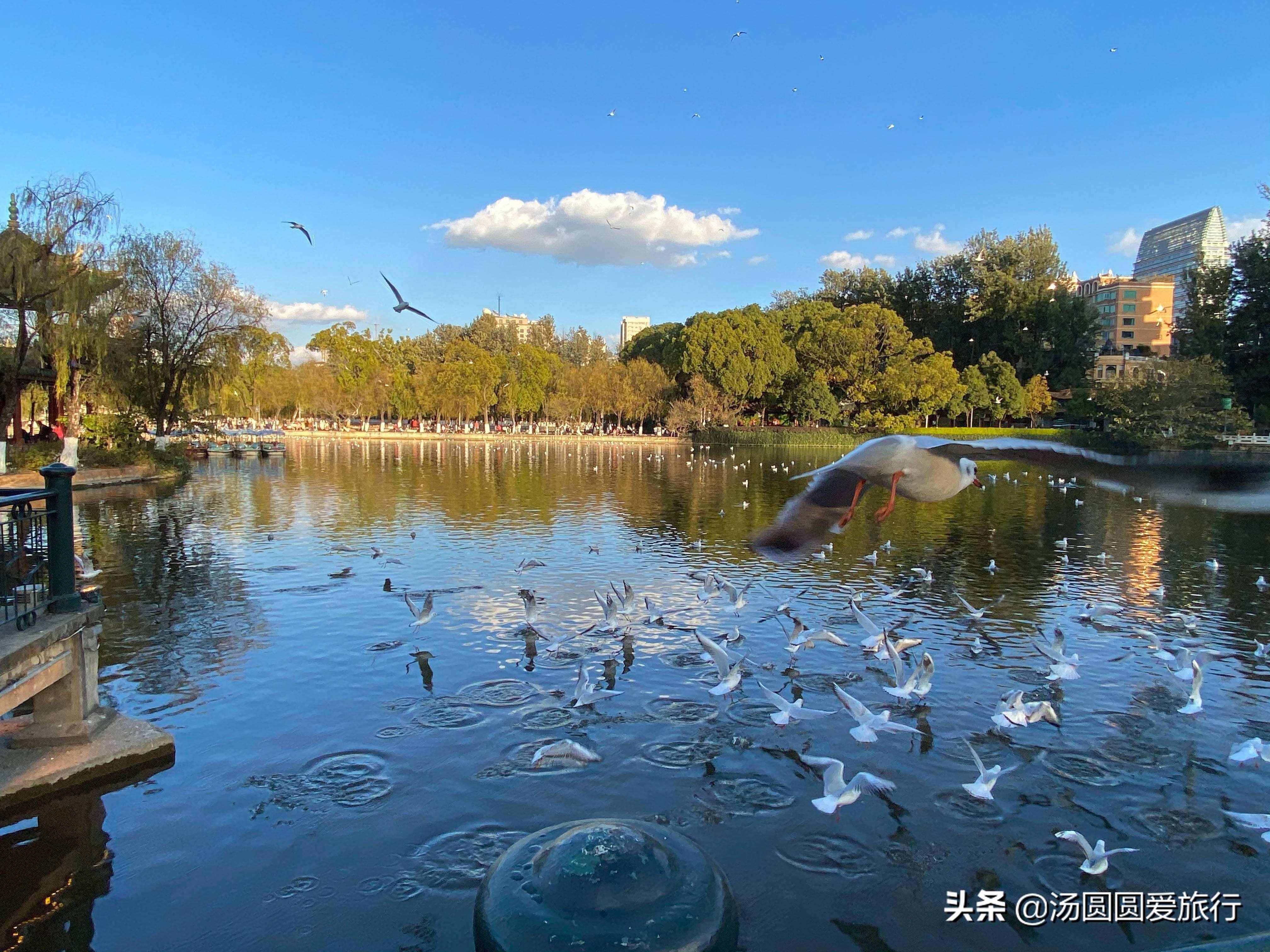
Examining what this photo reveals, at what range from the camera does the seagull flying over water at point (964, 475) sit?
353 cm

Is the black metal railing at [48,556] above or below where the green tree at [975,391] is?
below

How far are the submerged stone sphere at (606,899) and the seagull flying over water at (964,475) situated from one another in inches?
57.8

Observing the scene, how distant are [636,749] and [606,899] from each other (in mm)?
4451

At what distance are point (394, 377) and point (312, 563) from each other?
63029mm

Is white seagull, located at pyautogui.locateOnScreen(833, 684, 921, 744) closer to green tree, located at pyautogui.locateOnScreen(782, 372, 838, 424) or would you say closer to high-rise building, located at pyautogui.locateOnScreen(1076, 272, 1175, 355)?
green tree, located at pyautogui.locateOnScreen(782, 372, 838, 424)

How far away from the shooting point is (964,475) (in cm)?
367

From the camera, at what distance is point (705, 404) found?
66.8m

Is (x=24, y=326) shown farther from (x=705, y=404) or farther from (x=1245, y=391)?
(x=1245, y=391)

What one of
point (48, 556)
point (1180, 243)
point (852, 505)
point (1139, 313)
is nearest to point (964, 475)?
point (852, 505)

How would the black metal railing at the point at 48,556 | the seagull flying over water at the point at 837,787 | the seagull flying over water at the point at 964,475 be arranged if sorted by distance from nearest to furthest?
the seagull flying over water at the point at 964,475 → the seagull flying over water at the point at 837,787 → the black metal railing at the point at 48,556

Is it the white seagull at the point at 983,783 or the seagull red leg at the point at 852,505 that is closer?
the seagull red leg at the point at 852,505

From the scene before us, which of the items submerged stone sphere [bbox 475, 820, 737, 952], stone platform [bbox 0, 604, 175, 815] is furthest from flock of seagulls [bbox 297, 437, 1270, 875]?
stone platform [bbox 0, 604, 175, 815]

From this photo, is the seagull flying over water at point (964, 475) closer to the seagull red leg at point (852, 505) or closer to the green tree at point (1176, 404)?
the seagull red leg at point (852, 505)

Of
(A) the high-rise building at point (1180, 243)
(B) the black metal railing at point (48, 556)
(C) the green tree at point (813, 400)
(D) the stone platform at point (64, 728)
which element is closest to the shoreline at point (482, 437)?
(C) the green tree at point (813, 400)
